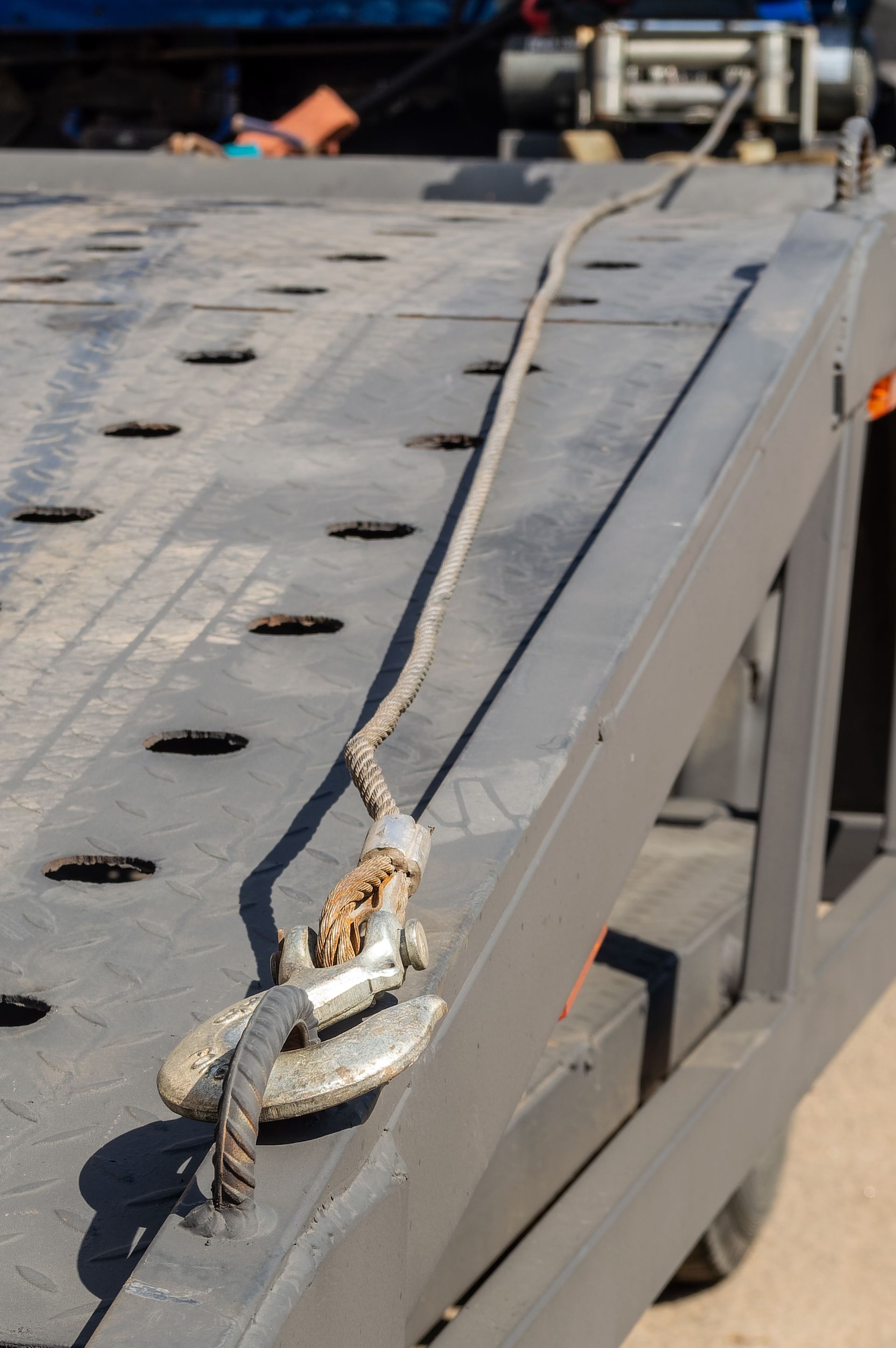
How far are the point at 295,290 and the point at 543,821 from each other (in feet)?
4.01

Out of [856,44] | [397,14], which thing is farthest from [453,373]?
[397,14]

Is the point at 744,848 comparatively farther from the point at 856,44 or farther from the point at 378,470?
the point at 856,44

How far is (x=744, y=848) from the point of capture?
3.20 metres

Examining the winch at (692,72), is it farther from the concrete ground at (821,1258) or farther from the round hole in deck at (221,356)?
the concrete ground at (821,1258)

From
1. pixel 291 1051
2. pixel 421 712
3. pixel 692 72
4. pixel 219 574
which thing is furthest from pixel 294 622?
pixel 692 72

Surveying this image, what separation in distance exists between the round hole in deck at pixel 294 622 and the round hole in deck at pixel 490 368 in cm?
52

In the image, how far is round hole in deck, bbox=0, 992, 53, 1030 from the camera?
3.55 feet

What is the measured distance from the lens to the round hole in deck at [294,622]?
4.82 ft

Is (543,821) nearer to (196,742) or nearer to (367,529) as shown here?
(196,742)

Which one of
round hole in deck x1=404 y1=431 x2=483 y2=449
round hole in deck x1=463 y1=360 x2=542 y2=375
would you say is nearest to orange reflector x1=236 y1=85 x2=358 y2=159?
round hole in deck x1=463 y1=360 x2=542 y2=375

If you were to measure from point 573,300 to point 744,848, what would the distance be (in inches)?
58.9

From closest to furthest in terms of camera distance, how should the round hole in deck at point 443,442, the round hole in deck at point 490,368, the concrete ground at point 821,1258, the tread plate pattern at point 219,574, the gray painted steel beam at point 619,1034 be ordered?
the tread plate pattern at point 219,574 → the round hole in deck at point 443,442 → the round hole in deck at point 490,368 → the gray painted steel beam at point 619,1034 → the concrete ground at point 821,1258

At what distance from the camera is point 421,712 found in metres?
1.32

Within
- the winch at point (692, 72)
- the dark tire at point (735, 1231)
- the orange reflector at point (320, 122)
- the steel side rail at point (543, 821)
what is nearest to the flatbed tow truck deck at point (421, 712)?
the steel side rail at point (543, 821)
